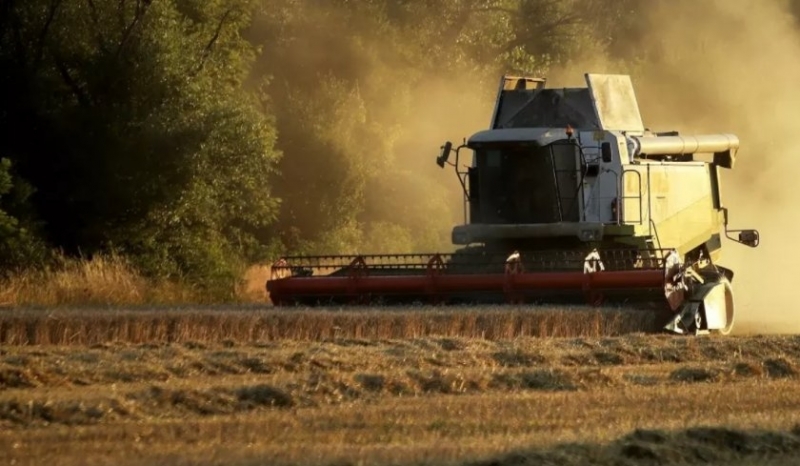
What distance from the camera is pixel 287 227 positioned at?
34062 millimetres

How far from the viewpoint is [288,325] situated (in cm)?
1792

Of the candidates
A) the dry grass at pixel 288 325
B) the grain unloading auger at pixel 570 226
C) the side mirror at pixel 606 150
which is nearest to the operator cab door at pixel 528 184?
the grain unloading auger at pixel 570 226

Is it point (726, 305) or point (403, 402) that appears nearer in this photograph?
point (403, 402)

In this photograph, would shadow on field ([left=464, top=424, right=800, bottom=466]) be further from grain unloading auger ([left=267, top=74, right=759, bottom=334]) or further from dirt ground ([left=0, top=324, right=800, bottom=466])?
grain unloading auger ([left=267, top=74, right=759, bottom=334])

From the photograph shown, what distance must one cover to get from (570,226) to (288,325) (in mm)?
4394

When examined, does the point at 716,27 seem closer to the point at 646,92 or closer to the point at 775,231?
the point at 646,92

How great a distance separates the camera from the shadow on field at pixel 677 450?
9.27 metres

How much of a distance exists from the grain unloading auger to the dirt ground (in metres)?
2.11

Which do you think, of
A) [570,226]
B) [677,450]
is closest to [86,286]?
[570,226]

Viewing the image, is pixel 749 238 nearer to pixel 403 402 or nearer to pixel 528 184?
→ pixel 528 184

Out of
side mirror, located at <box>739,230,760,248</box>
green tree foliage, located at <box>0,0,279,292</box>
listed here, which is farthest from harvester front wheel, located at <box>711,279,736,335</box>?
green tree foliage, located at <box>0,0,279,292</box>

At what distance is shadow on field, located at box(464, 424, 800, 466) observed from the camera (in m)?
9.27

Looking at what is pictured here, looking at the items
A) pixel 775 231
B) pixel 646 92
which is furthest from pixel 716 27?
pixel 775 231

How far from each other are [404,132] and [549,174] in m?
17.6
